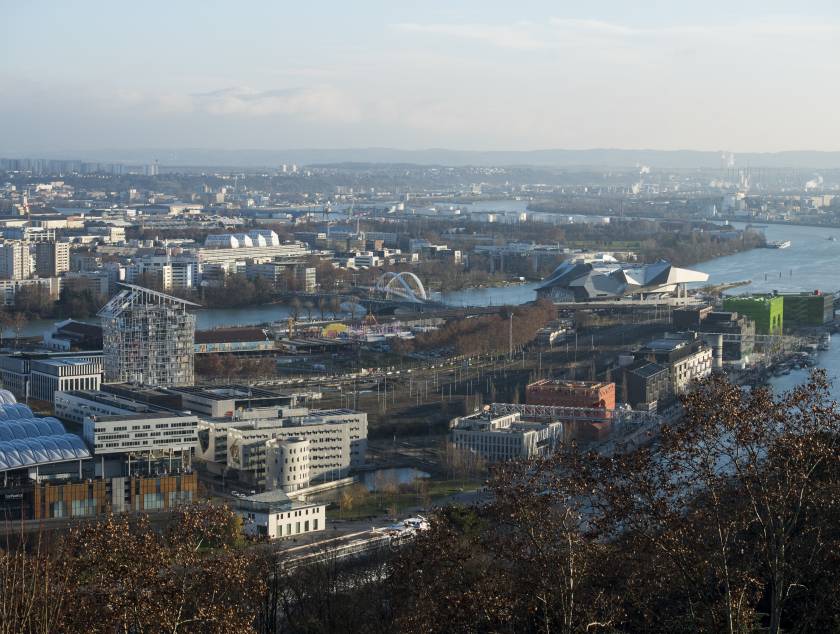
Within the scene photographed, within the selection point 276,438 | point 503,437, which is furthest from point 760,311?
point 276,438

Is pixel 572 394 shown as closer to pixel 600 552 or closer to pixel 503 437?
pixel 503 437

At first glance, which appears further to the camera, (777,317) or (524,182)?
(524,182)

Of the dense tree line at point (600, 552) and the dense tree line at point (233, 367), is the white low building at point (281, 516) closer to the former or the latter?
the dense tree line at point (600, 552)

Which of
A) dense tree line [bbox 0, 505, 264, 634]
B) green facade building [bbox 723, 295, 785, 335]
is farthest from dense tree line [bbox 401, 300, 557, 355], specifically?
dense tree line [bbox 0, 505, 264, 634]

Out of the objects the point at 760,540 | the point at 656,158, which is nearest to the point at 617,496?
the point at 760,540

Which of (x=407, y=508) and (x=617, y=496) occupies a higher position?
(x=617, y=496)

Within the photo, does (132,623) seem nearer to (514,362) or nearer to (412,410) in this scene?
(412,410)

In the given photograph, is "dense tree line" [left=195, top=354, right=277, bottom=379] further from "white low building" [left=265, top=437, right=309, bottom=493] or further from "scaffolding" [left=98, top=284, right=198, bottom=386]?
"white low building" [left=265, top=437, right=309, bottom=493]
